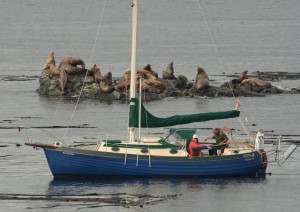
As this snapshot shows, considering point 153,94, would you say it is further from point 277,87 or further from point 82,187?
point 82,187

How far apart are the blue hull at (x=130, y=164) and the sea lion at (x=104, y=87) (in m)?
33.4

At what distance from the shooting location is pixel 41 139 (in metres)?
70.3

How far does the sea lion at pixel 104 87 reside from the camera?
3597 inches

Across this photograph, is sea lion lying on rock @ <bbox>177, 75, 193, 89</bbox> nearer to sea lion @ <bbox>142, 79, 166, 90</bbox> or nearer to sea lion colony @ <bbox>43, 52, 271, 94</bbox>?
sea lion colony @ <bbox>43, 52, 271, 94</bbox>

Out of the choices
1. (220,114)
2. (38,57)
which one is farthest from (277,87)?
(38,57)

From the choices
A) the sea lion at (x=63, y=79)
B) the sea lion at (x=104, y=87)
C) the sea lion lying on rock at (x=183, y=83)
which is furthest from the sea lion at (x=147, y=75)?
the sea lion at (x=63, y=79)

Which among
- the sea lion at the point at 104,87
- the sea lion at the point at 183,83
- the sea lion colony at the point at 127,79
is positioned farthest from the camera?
the sea lion at the point at 183,83

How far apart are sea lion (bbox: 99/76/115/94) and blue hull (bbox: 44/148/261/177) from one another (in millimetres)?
33447

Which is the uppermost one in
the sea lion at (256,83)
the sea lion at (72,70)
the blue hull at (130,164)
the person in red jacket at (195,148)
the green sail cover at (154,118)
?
the sea lion at (72,70)

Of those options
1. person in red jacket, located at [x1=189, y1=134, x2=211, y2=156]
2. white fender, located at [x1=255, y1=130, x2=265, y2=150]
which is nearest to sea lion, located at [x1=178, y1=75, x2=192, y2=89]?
white fender, located at [x1=255, y1=130, x2=265, y2=150]

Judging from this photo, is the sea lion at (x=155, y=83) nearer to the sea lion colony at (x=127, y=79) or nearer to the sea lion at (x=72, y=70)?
the sea lion colony at (x=127, y=79)

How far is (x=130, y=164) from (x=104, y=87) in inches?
1367

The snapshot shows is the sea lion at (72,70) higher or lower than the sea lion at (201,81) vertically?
higher

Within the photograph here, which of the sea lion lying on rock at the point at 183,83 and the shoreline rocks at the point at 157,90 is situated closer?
the shoreline rocks at the point at 157,90
